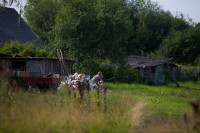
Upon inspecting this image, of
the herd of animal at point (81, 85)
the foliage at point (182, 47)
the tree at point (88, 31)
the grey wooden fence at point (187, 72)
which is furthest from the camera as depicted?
the foliage at point (182, 47)

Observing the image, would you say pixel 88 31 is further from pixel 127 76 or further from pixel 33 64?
pixel 33 64

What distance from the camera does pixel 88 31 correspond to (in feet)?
81.3

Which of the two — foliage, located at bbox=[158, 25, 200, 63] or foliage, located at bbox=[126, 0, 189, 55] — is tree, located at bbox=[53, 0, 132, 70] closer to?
foliage, located at bbox=[158, 25, 200, 63]

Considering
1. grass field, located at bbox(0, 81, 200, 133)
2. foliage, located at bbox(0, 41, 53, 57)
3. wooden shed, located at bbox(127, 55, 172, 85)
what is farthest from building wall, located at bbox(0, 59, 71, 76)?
wooden shed, located at bbox(127, 55, 172, 85)

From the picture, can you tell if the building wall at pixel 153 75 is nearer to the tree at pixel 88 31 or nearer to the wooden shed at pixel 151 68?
the wooden shed at pixel 151 68

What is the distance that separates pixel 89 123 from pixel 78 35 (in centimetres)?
1950

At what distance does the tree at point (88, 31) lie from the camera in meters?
24.3

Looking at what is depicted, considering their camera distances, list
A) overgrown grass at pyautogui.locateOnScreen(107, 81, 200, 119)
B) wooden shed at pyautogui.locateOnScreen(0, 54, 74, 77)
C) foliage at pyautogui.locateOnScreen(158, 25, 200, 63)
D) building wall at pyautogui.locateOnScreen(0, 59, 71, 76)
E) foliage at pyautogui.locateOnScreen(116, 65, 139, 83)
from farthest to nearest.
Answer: foliage at pyautogui.locateOnScreen(158, 25, 200, 63)
foliage at pyautogui.locateOnScreen(116, 65, 139, 83)
building wall at pyautogui.locateOnScreen(0, 59, 71, 76)
wooden shed at pyautogui.locateOnScreen(0, 54, 74, 77)
overgrown grass at pyautogui.locateOnScreen(107, 81, 200, 119)

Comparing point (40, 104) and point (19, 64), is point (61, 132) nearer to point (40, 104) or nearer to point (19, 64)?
point (40, 104)

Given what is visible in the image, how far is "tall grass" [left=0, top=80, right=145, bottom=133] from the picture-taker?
5.47m

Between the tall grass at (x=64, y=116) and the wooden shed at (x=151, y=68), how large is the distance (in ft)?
76.1

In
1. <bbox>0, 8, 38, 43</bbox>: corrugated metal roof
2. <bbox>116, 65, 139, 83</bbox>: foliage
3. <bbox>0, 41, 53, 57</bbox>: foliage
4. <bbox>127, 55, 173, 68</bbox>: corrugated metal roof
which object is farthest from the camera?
<bbox>127, 55, 173, 68</bbox>: corrugated metal roof

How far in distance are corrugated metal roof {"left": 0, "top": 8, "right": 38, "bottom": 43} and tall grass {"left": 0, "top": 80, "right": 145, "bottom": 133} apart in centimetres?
2143

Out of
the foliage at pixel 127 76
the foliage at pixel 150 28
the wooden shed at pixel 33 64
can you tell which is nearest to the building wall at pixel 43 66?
the wooden shed at pixel 33 64
